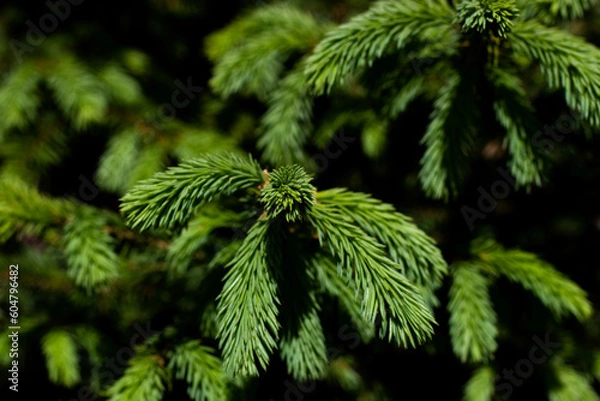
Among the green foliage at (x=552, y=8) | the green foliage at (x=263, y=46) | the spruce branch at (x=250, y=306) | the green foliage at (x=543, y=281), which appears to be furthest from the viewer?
the green foliage at (x=263, y=46)

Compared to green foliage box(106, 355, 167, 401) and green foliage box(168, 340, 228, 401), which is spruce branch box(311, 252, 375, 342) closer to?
green foliage box(168, 340, 228, 401)

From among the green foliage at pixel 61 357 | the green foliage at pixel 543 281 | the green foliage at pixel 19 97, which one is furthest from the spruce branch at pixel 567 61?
the green foliage at pixel 19 97

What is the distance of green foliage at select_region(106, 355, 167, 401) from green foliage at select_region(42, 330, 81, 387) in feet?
1.12

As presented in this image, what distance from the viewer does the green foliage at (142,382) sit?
3.38 feet

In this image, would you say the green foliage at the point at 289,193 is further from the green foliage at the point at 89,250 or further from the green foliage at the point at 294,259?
the green foliage at the point at 89,250

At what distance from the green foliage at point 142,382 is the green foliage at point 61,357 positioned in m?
0.34

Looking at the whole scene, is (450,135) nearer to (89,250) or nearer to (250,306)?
(250,306)

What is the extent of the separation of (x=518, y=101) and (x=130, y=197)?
31.8 inches

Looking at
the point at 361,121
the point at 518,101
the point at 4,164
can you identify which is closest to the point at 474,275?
the point at 518,101

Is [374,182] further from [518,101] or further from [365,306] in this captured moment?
[365,306]

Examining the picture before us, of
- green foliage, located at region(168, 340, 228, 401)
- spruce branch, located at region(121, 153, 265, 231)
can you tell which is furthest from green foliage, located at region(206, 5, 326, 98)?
green foliage, located at region(168, 340, 228, 401)

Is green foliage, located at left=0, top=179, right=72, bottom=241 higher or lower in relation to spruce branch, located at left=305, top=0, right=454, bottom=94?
higher

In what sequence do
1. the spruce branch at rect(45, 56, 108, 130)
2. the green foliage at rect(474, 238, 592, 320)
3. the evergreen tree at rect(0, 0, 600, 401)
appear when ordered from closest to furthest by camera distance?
the evergreen tree at rect(0, 0, 600, 401), the green foliage at rect(474, 238, 592, 320), the spruce branch at rect(45, 56, 108, 130)

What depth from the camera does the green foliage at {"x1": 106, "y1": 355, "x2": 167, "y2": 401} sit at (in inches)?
40.6
